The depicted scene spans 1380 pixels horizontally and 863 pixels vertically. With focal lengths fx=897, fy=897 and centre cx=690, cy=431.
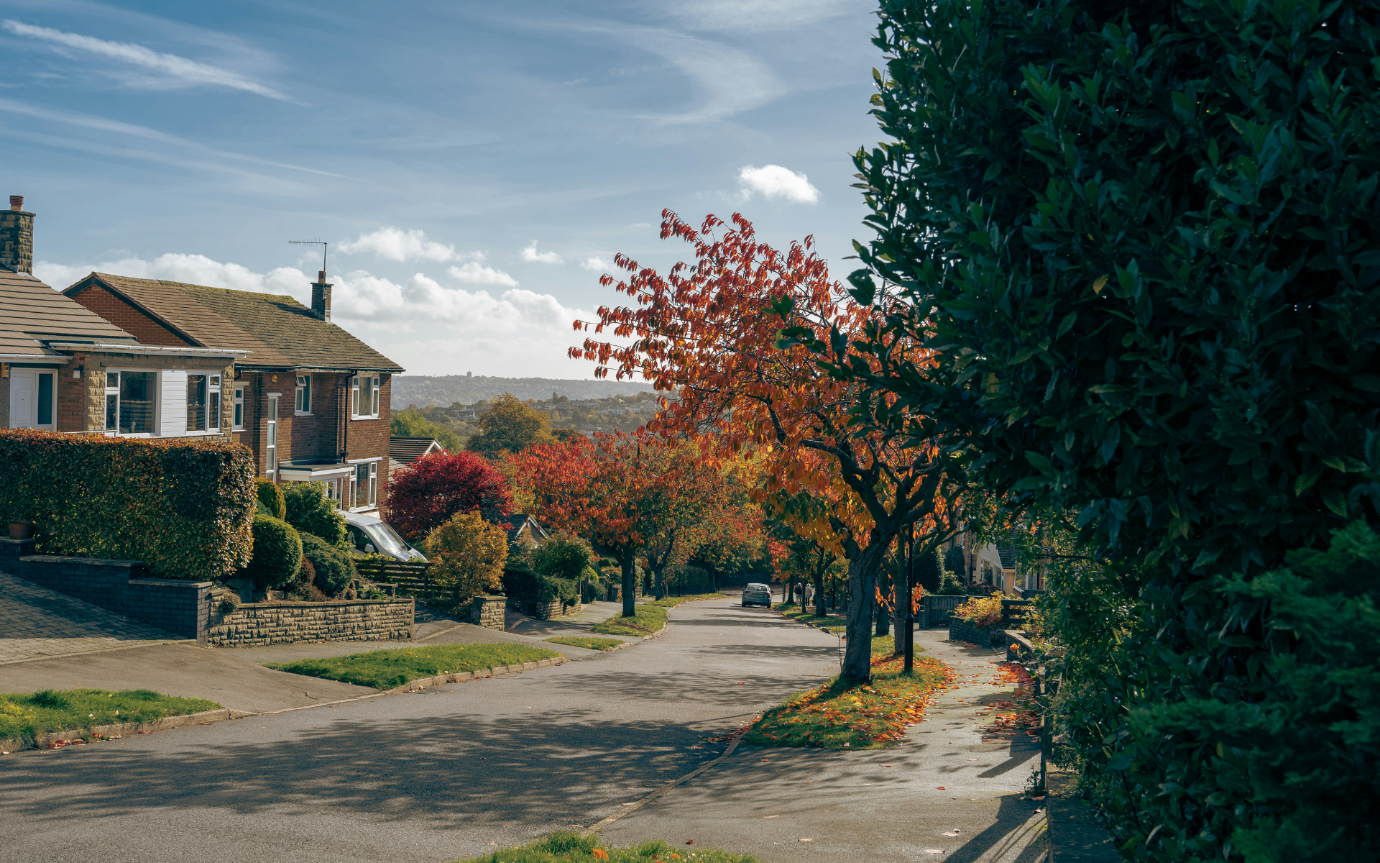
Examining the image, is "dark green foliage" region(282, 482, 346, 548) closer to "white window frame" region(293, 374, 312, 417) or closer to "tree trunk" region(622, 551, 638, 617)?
"tree trunk" region(622, 551, 638, 617)

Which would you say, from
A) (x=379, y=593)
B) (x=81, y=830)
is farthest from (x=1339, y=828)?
(x=379, y=593)

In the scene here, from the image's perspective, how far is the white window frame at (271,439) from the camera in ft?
120

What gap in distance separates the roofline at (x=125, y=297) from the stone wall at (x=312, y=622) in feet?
52.2

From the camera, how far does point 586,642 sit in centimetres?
2570

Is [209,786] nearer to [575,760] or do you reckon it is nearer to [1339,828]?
[575,760]

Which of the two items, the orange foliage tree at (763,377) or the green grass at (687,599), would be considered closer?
the orange foliage tree at (763,377)

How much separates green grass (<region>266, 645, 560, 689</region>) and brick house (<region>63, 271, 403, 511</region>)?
55.1ft

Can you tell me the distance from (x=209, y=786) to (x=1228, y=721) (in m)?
8.93

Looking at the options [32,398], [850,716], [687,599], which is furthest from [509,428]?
[850,716]

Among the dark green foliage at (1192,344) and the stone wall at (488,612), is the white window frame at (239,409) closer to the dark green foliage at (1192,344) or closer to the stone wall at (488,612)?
the stone wall at (488,612)

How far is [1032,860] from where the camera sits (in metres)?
6.48

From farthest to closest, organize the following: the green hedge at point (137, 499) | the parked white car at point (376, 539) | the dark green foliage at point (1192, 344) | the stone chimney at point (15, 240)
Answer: the parked white car at point (376, 539)
the stone chimney at point (15, 240)
the green hedge at point (137, 499)
the dark green foliage at point (1192, 344)

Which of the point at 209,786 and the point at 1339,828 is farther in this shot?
the point at 209,786

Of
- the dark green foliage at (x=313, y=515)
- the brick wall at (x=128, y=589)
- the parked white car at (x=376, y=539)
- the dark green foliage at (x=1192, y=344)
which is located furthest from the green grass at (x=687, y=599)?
the dark green foliage at (x=1192, y=344)
